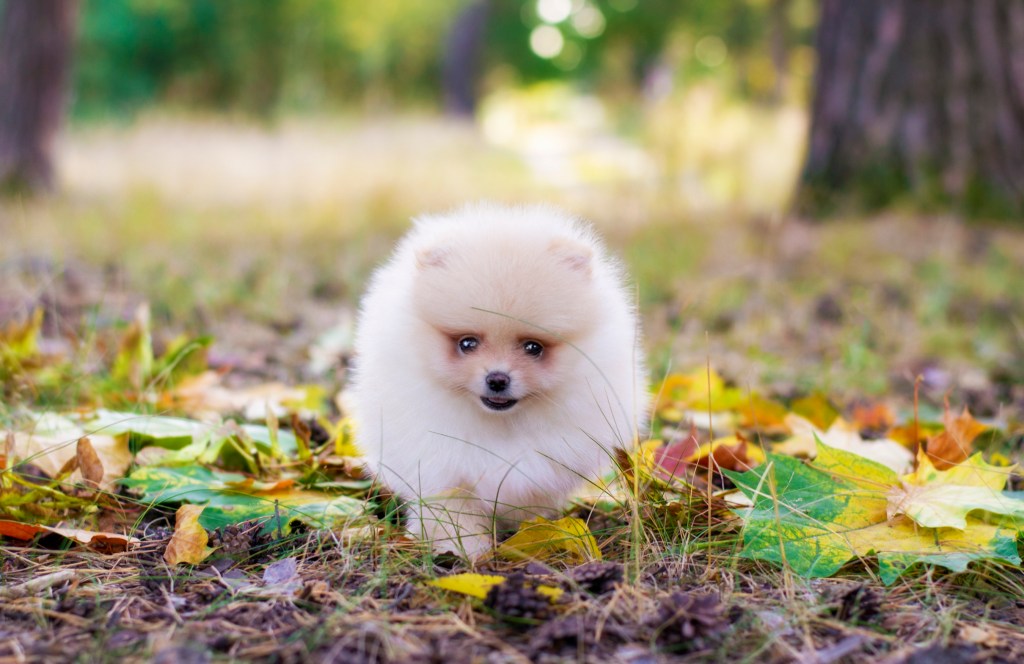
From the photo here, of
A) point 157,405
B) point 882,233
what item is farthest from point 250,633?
point 882,233

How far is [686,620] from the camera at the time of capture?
165cm

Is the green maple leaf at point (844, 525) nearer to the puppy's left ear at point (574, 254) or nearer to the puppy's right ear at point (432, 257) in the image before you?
the puppy's left ear at point (574, 254)

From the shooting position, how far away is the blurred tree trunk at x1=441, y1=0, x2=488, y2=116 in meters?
27.3

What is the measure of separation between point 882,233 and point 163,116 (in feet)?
44.7

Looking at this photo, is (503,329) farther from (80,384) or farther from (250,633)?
(80,384)

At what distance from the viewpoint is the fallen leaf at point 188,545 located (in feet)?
6.54

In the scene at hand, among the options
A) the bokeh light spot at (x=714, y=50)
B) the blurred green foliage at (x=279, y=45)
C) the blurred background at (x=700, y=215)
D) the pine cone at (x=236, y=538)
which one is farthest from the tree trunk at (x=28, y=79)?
the bokeh light spot at (x=714, y=50)

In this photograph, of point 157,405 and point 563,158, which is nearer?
point 157,405

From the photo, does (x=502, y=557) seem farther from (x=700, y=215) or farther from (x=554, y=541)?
(x=700, y=215)

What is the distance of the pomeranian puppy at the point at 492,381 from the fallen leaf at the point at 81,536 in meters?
0.61

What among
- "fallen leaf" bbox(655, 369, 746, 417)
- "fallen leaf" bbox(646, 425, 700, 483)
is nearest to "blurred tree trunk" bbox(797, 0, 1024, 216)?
"fallen leaf" bbox(655, 369, 746, 417)

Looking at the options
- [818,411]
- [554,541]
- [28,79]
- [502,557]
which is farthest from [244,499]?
[28,79]

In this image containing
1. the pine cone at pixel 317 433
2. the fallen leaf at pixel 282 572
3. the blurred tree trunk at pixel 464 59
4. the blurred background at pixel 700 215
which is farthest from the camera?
the blurred tree trunk at pixel 464 59

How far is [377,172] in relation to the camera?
9.93 metres
